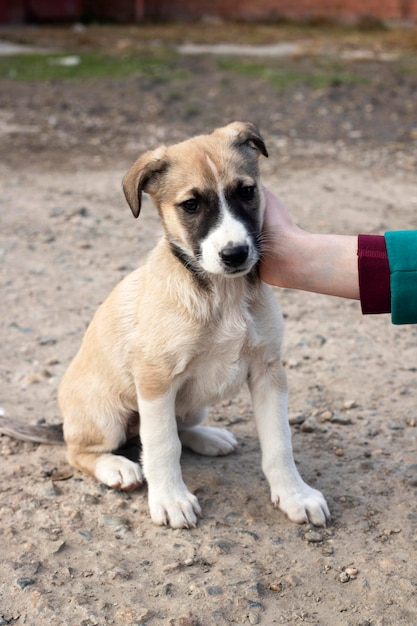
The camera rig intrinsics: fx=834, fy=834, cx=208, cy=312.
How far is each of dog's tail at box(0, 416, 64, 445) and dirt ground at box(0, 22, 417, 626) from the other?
0.20 feet

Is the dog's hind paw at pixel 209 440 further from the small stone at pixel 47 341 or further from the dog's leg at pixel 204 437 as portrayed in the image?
the small stone at pixel 47 341

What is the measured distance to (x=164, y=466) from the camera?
352 cm

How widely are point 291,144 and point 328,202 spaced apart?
1991 millimetres

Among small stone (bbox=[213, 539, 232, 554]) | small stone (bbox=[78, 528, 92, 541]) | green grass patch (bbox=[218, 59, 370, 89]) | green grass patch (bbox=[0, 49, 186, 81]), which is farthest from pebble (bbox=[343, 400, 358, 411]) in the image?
green grass patch (bbox=[0, 49, 186, 81])

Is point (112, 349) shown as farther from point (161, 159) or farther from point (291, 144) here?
point (291, 144)

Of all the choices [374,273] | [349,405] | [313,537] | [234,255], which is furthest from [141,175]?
[349,405]

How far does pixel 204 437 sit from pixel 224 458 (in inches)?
5.7

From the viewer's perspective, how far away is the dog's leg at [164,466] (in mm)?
3441

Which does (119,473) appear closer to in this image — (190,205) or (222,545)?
(222,545)

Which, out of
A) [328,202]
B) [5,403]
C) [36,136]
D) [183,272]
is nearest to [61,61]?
[36,136]

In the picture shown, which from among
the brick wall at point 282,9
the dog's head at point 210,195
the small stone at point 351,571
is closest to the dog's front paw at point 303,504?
the small stone at point 351,571

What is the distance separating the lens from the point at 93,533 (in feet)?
11.3

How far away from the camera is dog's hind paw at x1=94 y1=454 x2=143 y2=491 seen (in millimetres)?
3709

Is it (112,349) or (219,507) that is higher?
(112,349)
